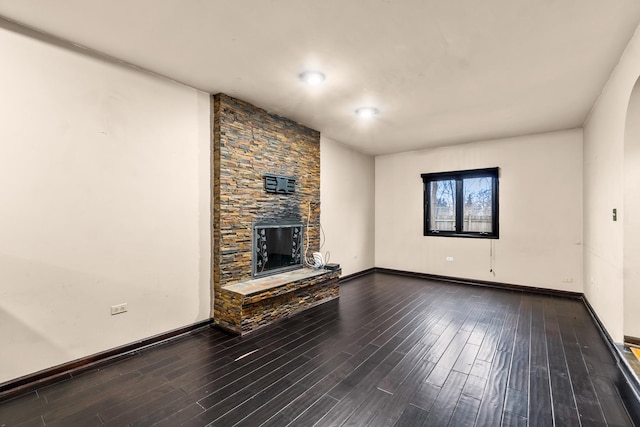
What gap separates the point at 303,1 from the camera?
6.39 ft

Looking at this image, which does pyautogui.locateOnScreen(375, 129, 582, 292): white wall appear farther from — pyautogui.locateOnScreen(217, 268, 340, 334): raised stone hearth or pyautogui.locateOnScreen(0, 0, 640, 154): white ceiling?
pyautogui.locateOnScreen(217, 268, 340, 334): raised stone hearth

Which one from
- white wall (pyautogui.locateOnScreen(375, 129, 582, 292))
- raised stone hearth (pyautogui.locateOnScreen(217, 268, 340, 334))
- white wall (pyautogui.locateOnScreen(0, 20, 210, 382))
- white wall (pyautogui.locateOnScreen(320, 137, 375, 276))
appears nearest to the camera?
white wall (pyautogui.locateOnScreen(0, 20, 210, 382))

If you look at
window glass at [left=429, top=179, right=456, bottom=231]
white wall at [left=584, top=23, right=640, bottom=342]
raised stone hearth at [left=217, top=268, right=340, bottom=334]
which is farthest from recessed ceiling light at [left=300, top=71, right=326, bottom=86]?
window glass at [left=429, top=179, right=456, bottom=231]

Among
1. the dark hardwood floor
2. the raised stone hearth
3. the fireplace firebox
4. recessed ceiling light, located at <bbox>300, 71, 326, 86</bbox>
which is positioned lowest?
the dark hardwood floor

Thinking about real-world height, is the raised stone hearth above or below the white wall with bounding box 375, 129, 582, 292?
below

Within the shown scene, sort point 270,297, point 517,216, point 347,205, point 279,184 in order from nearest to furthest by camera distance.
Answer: point 270,297 < point 279,184 < point 517,216 < point 347,205

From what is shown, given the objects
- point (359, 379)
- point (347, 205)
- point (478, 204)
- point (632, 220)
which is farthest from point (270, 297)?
point (478, 204)

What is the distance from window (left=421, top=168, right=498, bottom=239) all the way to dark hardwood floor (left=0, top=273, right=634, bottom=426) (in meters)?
2.24

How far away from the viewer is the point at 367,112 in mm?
4043

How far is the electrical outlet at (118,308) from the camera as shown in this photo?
269 centimetres

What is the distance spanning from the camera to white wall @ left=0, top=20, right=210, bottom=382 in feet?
7.27

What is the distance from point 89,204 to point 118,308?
39.8 inches

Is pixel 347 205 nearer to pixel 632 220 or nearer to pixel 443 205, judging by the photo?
pixel 443 205

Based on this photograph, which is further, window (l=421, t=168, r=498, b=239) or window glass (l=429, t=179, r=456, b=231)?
window glass (l=429, t=179, r=456, b=231)
